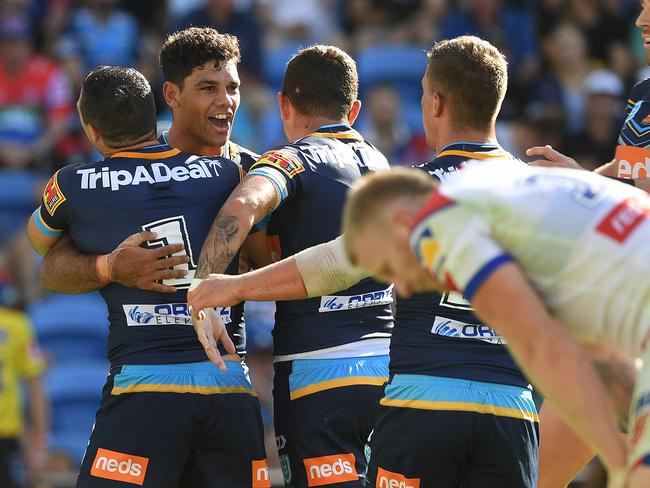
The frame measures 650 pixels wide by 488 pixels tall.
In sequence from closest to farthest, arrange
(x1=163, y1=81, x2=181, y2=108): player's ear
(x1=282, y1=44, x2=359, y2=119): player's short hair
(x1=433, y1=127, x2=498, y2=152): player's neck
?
(x1=433, y1=127, x2=498, y2=152): player's neck, (x1=282, y1=44, x2=359, y2=119): player's short hair, (x1=163, y1=81, x2=181, y2=108): player's ear

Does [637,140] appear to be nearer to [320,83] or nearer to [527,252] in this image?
[320,83]

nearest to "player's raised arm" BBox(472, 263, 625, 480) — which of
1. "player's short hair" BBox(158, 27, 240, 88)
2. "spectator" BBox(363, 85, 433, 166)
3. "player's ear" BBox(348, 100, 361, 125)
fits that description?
"player's ear" BBox(348, 100, 361, 125)

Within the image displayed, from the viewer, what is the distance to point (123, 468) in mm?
5516

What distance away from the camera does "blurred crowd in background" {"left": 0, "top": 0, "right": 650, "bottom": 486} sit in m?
12.7

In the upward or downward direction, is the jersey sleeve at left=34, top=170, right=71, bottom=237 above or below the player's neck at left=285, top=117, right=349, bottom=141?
below

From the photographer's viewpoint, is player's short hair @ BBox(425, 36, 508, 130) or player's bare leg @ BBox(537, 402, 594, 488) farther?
player's bare leg @ BBox(537, 402, 594, 488)

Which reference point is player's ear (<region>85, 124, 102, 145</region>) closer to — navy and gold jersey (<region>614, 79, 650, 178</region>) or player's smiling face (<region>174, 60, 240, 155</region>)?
player's smiling face (<region>174, 60, 240, 155</region>)

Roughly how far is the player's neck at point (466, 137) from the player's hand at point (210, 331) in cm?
141

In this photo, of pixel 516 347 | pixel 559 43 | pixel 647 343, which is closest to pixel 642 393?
pixel 647 343

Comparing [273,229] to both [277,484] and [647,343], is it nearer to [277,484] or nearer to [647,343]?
[647,343]

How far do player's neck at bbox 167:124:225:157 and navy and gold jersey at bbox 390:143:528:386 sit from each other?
1457 mm

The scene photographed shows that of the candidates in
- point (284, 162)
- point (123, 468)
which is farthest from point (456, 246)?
point (123, 468)

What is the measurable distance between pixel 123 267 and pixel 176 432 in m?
0.84

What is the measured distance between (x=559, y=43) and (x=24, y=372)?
7635 millimetres
